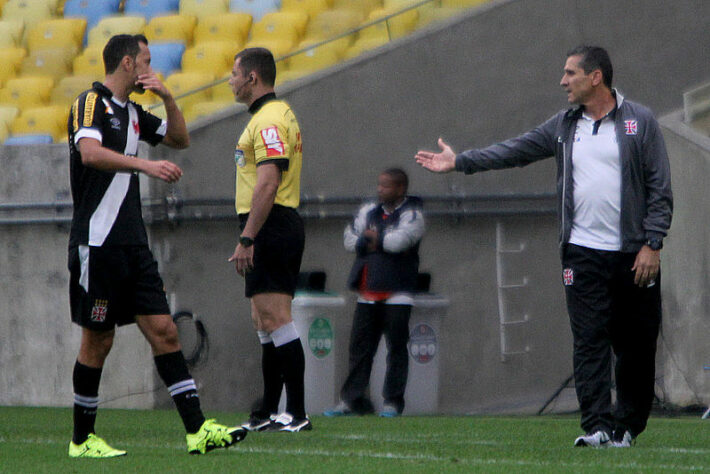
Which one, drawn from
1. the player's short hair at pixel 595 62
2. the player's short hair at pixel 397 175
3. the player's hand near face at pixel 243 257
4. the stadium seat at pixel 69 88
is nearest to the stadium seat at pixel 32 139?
the stadium seat at pixel 69 88

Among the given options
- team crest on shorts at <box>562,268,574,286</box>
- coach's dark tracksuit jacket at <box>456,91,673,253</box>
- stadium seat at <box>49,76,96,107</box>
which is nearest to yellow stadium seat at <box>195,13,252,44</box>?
stadium seat at <box>49,76,96,107</box>

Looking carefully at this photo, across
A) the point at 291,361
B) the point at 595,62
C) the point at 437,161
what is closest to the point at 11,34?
the point at 291,361

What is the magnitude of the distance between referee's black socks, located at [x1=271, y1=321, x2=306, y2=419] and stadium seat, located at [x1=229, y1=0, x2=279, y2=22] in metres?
7.25

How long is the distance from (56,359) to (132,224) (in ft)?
17.1

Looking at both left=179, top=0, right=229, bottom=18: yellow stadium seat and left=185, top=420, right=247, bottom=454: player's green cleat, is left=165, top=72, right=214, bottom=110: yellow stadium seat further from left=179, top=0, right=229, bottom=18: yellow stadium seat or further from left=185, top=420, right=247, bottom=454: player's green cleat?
left=185, top=420, right=247, bottom=454: player's green cleat

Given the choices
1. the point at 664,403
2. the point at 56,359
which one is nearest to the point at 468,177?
the point at 664,403

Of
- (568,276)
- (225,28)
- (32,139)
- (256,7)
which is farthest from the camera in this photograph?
(256,7)

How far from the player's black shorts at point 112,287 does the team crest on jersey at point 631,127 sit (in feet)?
7.40

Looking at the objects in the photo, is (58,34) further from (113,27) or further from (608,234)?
(608,234)

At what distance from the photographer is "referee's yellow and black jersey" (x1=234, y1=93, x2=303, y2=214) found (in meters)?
7.25

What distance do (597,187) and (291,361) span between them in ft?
6.76

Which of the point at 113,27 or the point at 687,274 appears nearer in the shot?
the point at 687,274

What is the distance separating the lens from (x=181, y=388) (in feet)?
19.5

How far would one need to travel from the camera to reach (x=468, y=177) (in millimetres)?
11586
